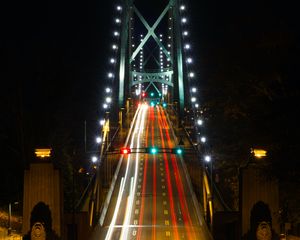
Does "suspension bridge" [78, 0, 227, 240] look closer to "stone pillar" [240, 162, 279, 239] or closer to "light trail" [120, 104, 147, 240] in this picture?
"light trail" [120, 104, 147, 240]

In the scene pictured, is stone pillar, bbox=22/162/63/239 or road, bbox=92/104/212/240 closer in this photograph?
stone pillar, bbox=22/162/63/239

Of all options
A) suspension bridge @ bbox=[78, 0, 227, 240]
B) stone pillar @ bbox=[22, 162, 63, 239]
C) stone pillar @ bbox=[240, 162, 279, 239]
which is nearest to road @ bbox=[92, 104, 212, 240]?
suspension bridge @ bbox=[78, 0, 227, 240]

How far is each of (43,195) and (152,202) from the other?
17402 millimetres

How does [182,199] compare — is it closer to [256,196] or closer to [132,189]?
[132,189]

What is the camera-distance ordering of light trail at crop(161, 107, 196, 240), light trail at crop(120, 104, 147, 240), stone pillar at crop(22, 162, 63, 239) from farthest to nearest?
light trail at crop(161, 107, 196, 240), light trail at crop(120, 104, 147, 240), stone pillar at crop(22, 162, 63, 239)

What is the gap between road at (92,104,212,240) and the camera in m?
30.3

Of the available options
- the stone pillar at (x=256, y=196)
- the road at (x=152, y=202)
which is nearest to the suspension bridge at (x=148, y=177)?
the road at (x=152, y=202)

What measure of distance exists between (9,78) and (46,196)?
Answer: 14.4 meters

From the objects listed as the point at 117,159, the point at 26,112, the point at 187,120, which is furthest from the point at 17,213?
the point at 187,120

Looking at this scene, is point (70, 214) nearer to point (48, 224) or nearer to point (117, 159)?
point (48, 224)

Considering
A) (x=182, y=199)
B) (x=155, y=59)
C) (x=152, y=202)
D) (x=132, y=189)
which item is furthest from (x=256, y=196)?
(x=155, y=59)

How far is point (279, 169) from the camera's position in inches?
798

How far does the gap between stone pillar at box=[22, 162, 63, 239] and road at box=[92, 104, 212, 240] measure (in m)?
7.92

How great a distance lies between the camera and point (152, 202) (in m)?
38.2
